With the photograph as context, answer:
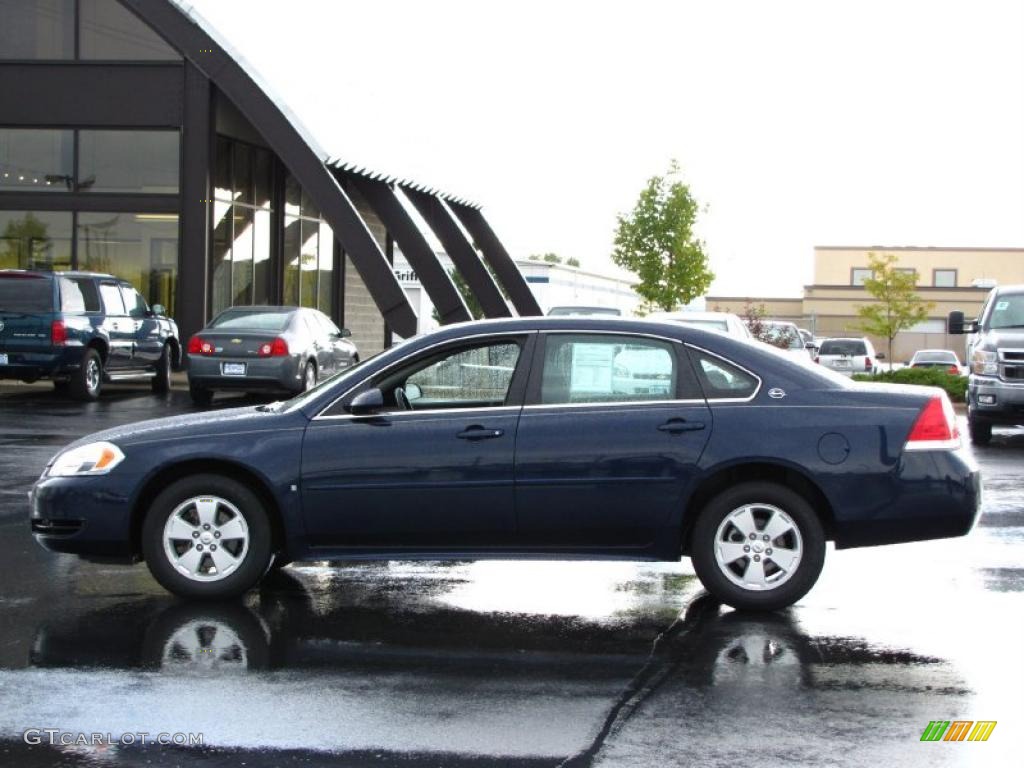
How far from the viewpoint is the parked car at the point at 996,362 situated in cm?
1828

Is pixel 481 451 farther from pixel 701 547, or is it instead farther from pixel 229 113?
pixel 229 113

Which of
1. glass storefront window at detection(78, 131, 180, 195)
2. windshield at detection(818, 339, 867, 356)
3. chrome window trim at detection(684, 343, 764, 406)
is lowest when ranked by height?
chrome window trim at detection(684, 343, 764, 406)

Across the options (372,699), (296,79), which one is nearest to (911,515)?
(372,699)

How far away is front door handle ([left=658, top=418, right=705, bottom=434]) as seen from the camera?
7.79 metres

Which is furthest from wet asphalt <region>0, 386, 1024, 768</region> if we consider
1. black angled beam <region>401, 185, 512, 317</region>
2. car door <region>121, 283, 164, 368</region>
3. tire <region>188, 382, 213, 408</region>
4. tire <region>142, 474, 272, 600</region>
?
black angled beam <region>401, 185, 512, 317</region>

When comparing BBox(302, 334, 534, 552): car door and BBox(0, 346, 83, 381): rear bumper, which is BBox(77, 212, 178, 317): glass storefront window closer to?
BBox(0, 346, 83, 381): rear bumper

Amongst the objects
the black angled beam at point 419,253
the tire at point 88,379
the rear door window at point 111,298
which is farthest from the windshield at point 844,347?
the tire at point 88,379

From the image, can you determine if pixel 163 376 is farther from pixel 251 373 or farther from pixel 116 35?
pixel 116 35

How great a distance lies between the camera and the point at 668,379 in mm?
7980

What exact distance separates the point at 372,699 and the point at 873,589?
367 centimetres

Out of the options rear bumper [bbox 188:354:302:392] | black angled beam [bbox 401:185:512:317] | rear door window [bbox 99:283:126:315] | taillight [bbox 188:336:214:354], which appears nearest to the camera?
rear bumper [bbox 188:354:302:392]

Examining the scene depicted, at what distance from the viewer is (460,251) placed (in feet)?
118

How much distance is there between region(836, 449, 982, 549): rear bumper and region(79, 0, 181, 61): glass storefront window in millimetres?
25741

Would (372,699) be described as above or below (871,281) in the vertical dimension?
below
